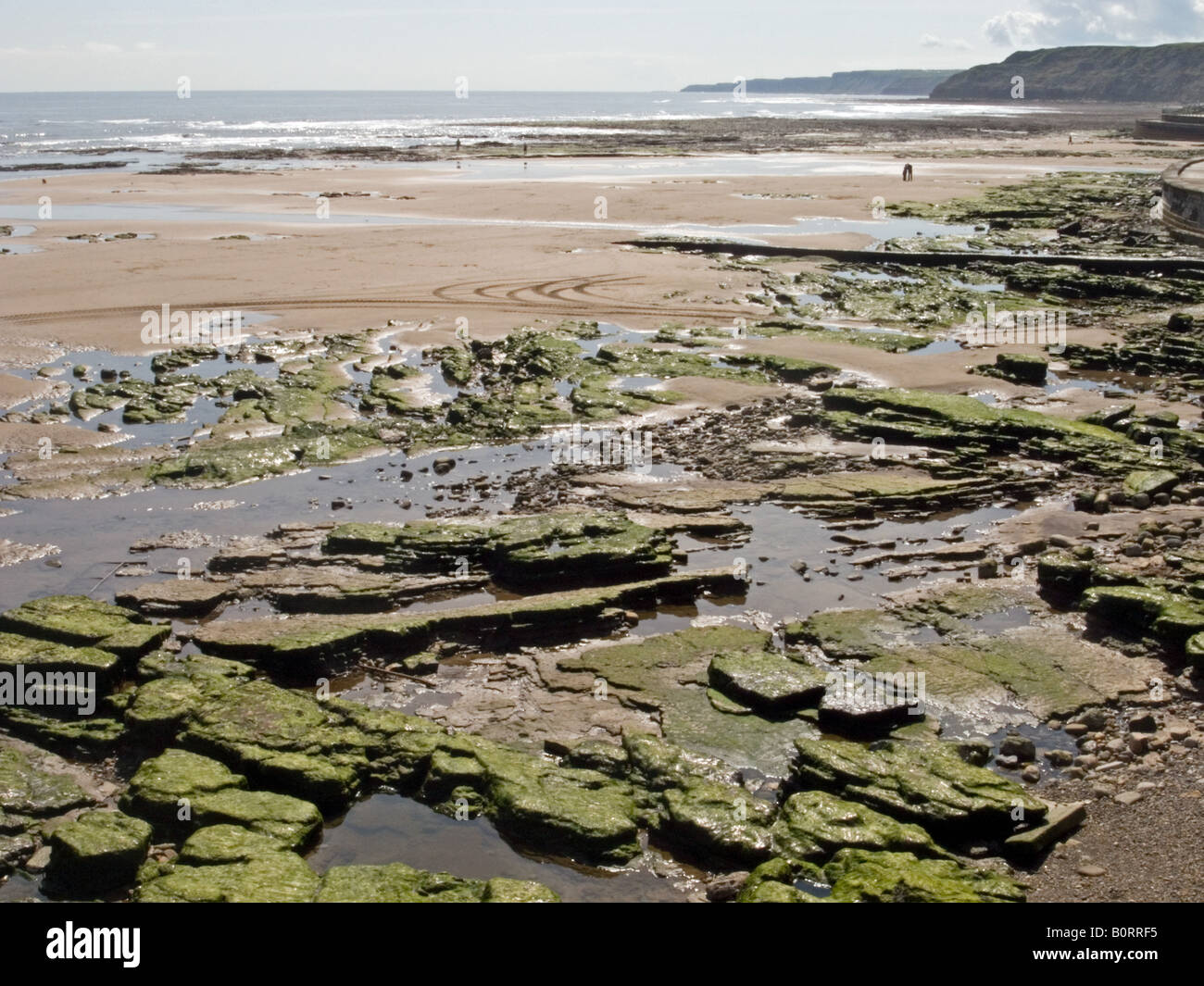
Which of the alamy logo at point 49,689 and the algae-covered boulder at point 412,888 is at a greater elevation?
the alamy logo at point 49,689

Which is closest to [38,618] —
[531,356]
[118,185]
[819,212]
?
[531,356]

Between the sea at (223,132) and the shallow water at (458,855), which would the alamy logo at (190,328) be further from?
the sea at (223,132)

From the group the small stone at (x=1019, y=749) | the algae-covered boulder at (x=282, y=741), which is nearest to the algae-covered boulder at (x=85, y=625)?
the algae-covered boulder at (x=282, y=741)

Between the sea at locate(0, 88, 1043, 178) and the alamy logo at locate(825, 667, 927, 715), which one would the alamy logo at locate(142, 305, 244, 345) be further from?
the sea at locate(0, 88, 1043, 178)

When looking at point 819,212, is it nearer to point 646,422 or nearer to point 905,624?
point 646,422
